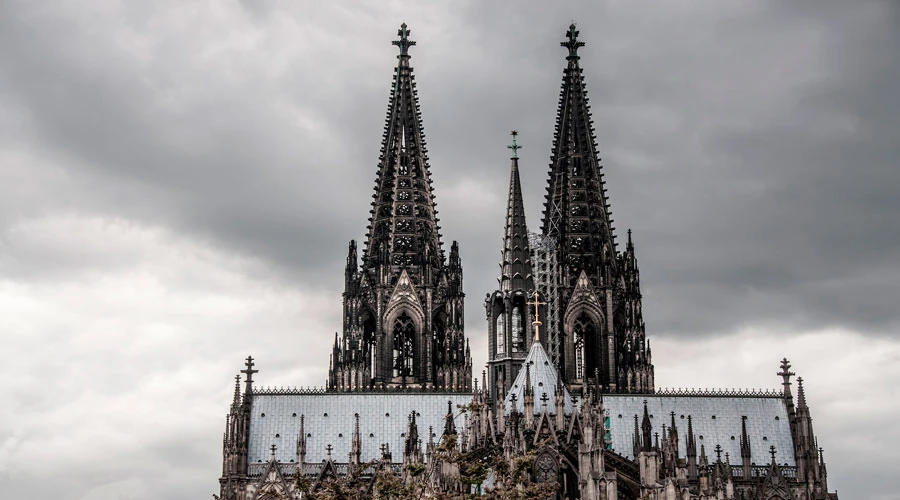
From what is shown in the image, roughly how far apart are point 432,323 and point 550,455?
24412 millimetres

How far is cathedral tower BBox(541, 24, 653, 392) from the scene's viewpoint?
285 feet

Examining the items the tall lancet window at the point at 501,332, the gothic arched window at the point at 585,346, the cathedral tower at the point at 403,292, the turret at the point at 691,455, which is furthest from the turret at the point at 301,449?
the turret at the point at 691,455

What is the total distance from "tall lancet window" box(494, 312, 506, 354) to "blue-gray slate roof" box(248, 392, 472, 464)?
529 cm

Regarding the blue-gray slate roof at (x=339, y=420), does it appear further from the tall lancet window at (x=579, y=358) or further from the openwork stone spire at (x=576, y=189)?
the openwork stone spire at (x=576, y=189)

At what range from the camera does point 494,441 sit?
63.5 m

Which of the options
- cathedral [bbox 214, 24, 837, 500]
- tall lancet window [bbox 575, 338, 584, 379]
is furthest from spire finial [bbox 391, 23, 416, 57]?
tall lancet window [bbox 575, 338, 584, 379]

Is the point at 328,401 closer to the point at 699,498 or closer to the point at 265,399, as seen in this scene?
the point at 265,399

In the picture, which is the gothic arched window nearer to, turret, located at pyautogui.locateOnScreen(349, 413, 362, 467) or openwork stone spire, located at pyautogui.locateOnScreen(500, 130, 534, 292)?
openwork stone spire, located at pyautogui.locateOnScreen(500, 130, 534, 292)

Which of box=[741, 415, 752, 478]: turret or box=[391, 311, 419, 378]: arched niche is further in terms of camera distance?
box=[391, 311, 419, 378]: arched niche

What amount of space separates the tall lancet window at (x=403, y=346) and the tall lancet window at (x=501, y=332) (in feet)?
37.4

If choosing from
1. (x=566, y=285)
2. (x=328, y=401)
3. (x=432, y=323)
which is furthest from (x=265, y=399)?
(x=566, y=285)

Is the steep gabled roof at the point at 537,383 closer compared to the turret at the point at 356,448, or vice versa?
the steep gabled roof at the point at 537,383

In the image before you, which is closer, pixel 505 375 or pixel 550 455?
pixel 550 455

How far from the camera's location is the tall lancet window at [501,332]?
74875mm
